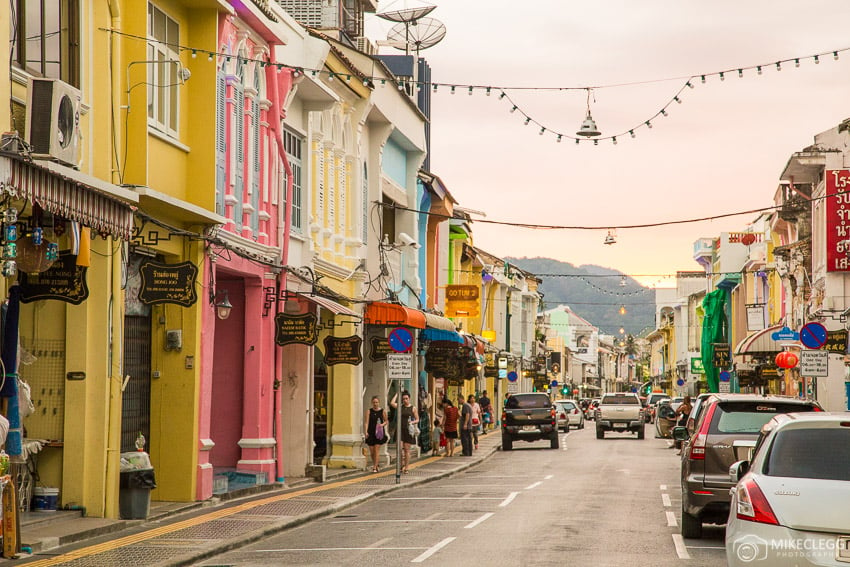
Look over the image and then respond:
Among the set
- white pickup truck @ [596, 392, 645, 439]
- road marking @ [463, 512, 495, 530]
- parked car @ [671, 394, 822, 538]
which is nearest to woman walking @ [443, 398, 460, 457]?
white pickup truck @ [596, 392, 645, 439]

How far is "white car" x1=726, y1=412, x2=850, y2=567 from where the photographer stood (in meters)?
9.02

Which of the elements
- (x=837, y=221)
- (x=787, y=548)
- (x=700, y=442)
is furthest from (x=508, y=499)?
(x=837, y=221)

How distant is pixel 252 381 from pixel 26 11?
938 cm

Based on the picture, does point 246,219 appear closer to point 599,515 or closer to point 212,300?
point 212,300

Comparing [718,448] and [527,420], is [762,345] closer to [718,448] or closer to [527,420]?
[527,420]

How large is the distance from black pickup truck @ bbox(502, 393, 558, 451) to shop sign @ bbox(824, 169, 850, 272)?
1088cm

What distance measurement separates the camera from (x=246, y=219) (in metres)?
22.0

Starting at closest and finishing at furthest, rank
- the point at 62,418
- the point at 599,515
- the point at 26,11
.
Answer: the point at 26,11
the point at 62,418
the point at 599,515

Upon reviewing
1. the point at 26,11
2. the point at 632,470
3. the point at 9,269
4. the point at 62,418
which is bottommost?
the point at 632,470

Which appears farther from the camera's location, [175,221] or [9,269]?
[175,221]

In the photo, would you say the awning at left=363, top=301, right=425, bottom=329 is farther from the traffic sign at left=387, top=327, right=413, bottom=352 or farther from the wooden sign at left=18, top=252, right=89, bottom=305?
the wooden sign at left=18, top=252, right=89, bottom=305

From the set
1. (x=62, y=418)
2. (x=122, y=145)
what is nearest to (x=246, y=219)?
(x=122, y=145)


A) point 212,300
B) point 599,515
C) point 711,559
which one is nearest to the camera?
point 711,559

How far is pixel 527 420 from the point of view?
142 ft
